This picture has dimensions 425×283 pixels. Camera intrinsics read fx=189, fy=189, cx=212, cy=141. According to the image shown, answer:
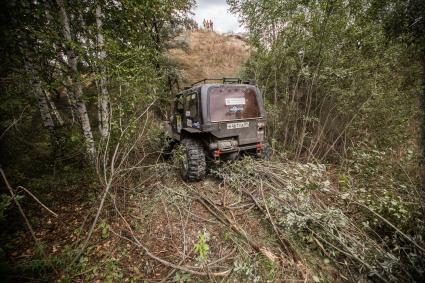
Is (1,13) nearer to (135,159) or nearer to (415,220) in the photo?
→ (135,159)

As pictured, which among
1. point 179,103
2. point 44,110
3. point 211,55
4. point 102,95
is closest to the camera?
point 44,110

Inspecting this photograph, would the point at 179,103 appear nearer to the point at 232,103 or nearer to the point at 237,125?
the point at 232,103

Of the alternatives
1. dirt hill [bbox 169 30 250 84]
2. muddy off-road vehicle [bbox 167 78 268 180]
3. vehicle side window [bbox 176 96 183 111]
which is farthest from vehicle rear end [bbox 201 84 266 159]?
dirt hill [bbox 169 30 250 84]

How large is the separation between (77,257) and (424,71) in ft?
28.1

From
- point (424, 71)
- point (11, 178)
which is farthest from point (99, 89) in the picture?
point (424, 71)

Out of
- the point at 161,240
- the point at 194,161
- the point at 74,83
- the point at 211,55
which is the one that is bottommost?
the point at 161,240

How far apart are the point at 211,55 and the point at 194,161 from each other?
55.2ft

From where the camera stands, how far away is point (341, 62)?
5398 mm

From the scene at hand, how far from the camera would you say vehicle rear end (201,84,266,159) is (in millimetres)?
4055

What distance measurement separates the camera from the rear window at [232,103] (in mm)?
4109

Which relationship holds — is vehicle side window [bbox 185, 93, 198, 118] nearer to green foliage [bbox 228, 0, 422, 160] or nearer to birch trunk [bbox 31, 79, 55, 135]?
birch trunk [bbox 31, 79, 55, 135]

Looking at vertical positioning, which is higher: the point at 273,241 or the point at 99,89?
the point at 99,89

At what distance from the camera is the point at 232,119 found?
4.22 meters

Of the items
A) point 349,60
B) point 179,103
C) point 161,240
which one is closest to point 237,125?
point 179,103
